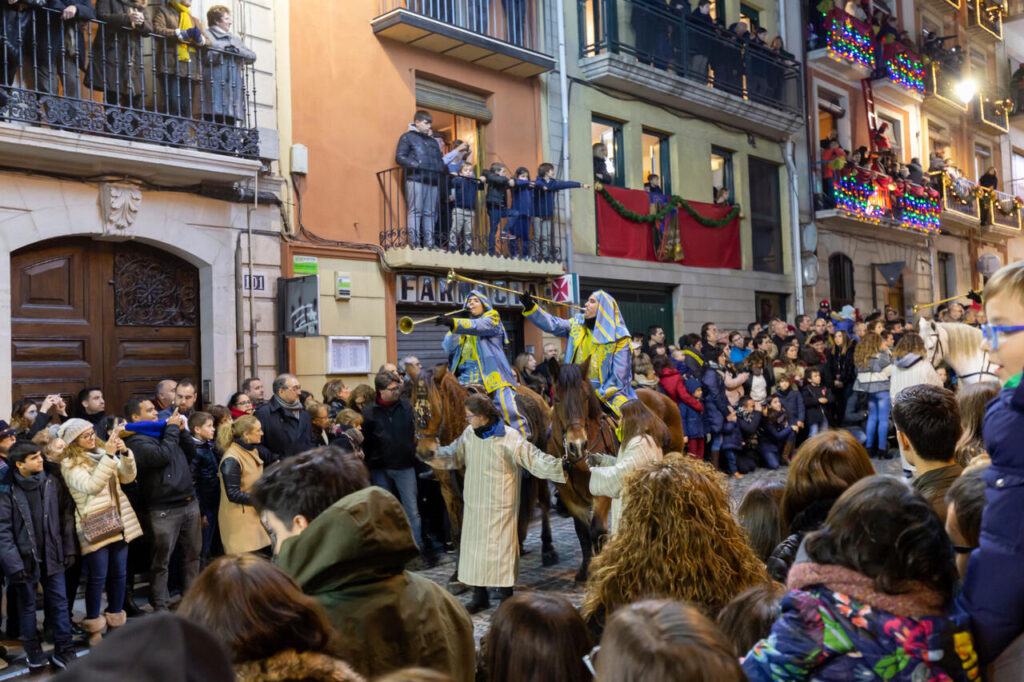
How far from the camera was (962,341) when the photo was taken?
7.77 metres

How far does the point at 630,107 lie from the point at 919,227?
429 inches

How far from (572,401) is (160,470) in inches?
127

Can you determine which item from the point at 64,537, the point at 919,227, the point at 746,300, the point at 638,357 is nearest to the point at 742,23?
the point at 746,300

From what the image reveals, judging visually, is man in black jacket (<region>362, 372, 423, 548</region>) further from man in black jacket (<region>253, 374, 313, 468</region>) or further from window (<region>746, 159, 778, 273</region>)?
window (<region>746, 159, 778, 273</region>)

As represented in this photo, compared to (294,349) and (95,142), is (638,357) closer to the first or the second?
(294,349)

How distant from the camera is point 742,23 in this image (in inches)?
739

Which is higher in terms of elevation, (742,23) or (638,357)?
(742,23)

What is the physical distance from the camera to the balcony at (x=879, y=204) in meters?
21.3

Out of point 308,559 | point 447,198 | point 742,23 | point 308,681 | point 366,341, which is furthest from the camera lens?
point 742,23

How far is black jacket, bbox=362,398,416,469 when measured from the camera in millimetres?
8602

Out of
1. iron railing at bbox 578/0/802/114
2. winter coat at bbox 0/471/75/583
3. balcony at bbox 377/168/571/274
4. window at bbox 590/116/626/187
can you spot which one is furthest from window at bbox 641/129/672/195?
winter coat at bbox 0/471/75/583

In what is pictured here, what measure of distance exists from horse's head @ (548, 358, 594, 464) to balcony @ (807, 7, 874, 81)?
16.9 metres

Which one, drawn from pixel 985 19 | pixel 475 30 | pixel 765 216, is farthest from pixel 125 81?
pixel 985 19

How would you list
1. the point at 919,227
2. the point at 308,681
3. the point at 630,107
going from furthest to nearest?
the point at 919,227 < the point at 630,107 < the point at 308,681
